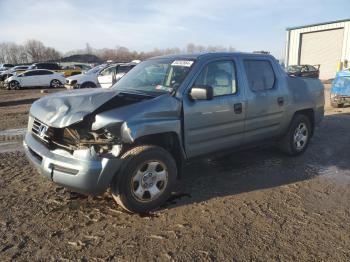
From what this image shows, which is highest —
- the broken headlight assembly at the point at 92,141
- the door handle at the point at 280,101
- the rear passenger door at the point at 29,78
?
the door handle at the point at 280,101

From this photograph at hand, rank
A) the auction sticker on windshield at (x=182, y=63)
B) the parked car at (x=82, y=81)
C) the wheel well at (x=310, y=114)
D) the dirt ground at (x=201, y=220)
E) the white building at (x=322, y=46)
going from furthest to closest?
the white building at (x=322, y=46) → the parked car at (x=82, y=81) → the wheel well at (x=310, y=114) → the auction sticker on windshield at (x=182, y=63) → the dirt ground at (x=201, y=220)

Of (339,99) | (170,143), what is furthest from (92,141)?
(339,99)

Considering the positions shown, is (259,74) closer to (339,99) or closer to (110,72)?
(339,99)

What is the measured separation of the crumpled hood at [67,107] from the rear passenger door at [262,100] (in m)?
2.02

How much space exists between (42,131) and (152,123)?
130cm

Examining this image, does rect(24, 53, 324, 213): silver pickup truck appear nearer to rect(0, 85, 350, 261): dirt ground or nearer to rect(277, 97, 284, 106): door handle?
rect(277, 97, 284, 106): door handle

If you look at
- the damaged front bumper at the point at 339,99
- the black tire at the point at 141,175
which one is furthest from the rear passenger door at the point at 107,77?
the black tire at the point at 141,175

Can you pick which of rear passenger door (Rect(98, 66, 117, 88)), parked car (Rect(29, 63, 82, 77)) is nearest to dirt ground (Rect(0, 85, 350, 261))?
rear passenger door (Rect(98, 66, 117, 88))

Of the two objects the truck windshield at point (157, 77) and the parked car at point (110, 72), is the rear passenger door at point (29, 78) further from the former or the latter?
the truck windshield at point (157, 77)

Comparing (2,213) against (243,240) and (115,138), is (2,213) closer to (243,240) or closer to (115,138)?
(115,138)

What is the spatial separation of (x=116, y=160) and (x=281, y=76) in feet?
11.1

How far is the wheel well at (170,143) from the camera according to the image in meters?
4.01

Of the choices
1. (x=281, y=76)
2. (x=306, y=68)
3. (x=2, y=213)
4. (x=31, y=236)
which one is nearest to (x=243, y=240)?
(x=31, y=236)

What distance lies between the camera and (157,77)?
4.66 m
